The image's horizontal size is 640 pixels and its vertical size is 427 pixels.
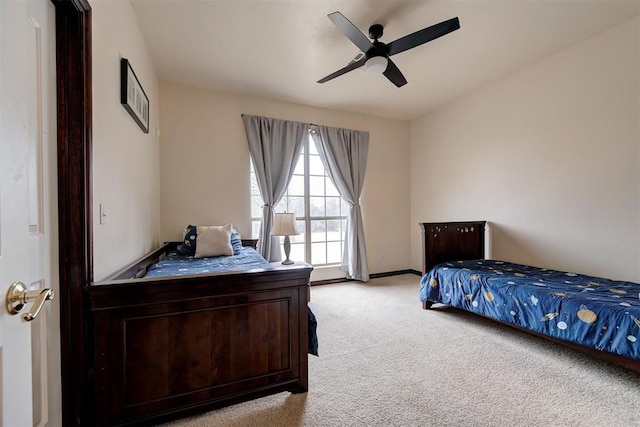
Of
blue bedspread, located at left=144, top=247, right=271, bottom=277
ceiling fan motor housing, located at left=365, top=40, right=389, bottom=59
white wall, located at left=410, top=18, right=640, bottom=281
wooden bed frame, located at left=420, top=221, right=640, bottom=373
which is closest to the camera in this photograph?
blue bedspread, located at left=144, top=247, right=271, bottom=277

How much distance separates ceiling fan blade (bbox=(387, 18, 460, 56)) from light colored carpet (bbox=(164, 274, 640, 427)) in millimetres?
2414

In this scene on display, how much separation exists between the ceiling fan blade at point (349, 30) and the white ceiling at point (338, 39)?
283 mm

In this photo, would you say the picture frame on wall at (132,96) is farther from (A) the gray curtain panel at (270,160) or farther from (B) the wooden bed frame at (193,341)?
(A) the gray curtain panel at (270,160)

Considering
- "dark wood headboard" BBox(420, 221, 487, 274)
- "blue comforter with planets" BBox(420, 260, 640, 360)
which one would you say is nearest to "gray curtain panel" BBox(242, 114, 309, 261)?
"dark wood headboard" BBox(420, 221, 487, 274)

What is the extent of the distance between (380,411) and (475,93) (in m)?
4.04

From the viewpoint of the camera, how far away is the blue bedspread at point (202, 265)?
221 cm

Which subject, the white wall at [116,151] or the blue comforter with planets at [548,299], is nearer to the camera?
the white wall at [116,151]

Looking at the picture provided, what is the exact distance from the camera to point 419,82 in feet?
11.9

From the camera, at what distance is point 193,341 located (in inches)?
58.6

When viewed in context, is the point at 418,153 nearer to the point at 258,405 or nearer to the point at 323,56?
the point at 323,56

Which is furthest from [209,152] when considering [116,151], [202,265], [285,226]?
Answer: [116,151]

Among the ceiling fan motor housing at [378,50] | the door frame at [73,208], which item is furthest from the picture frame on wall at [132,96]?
the ceiling fan motor housing at [378,50]

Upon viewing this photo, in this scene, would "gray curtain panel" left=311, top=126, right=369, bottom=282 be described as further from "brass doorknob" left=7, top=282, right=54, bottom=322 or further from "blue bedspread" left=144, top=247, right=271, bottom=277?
"brass doorknob" left=7, top=282, right=54, bottom=322

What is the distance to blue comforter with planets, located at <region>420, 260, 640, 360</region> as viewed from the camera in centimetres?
183
